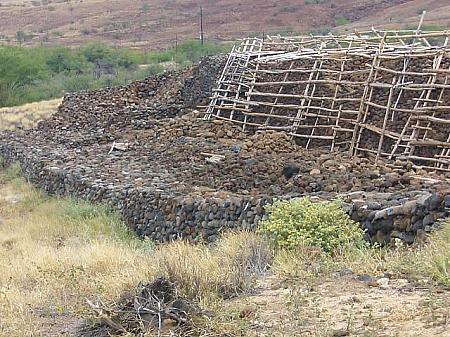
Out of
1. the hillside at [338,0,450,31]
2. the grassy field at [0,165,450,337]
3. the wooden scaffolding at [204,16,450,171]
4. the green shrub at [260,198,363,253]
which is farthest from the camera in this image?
the hillside at [338,0,450,31]

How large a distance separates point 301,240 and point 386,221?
3.81 ft

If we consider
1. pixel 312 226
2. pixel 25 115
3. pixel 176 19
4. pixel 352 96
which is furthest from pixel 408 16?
pixel 312 226

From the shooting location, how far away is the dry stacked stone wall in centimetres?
821

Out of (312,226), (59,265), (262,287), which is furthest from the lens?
(59,265)

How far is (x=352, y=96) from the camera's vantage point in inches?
569

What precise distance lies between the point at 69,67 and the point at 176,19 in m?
25.5

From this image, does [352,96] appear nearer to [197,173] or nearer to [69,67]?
[197,173]

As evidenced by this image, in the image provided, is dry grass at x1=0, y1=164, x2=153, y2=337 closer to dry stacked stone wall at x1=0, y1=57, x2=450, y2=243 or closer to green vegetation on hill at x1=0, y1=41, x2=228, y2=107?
dry stacked stone wall at x1=0, y1=57, x2=450, y2=243

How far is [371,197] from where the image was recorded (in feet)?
26.9

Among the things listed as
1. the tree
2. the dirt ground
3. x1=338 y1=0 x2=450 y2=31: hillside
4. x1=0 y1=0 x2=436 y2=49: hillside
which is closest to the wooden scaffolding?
the dirt ground

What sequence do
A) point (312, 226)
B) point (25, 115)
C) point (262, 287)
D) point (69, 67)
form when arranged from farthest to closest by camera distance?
point (69, 67) → point (25, 115) → point (312, 226) → point (262, 287)

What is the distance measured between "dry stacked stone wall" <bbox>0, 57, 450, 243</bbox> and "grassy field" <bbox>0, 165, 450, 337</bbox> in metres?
1.33

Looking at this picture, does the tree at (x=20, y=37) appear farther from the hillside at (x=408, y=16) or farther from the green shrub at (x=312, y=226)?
the green shrub at (x=312, y=226)

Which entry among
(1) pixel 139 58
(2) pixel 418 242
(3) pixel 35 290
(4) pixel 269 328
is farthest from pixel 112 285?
(1) pixel 139 58
